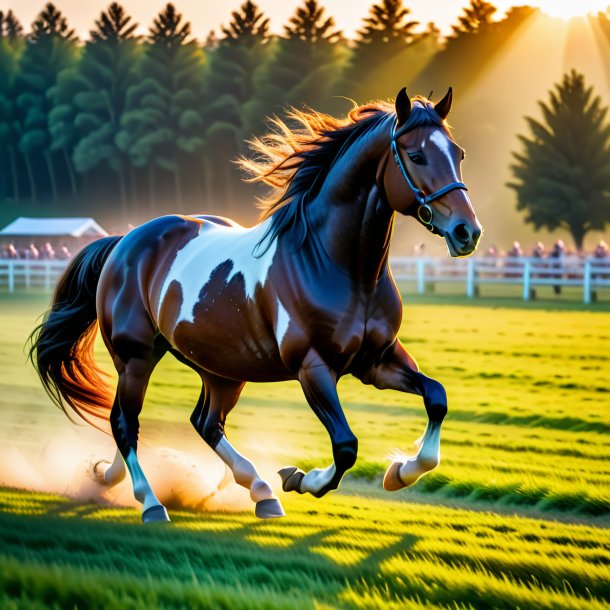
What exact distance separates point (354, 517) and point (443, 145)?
2296mm

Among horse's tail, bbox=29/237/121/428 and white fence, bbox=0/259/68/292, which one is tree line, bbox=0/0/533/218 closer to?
white fence, bbox=0/259/68/292

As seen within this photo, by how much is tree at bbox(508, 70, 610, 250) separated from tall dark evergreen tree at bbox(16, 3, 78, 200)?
47.6 meters

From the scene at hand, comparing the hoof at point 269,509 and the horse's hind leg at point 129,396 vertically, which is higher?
the horse's hind leg at point 129,396

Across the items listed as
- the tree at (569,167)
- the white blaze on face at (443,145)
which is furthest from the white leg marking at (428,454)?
the tree at (569,167)

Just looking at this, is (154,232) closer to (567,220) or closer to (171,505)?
(171,505)

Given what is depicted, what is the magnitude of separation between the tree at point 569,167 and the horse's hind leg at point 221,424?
42.8m

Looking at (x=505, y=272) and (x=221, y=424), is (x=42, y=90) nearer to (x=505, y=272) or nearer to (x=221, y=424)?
(x=505, y=272)

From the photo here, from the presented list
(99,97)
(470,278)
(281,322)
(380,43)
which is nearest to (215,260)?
(281,322)

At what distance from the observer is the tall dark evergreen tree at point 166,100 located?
73.0 metres

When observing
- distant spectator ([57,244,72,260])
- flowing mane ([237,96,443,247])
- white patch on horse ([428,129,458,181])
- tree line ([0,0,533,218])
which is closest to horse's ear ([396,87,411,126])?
white patch on horse ([428,129,458,181])

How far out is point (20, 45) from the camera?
9681cm

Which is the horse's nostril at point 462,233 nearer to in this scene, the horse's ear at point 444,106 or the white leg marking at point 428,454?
the horse's ear at point 444,106

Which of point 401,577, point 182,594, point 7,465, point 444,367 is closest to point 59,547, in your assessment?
point 182,594

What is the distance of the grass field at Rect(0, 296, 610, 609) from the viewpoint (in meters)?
4.30
